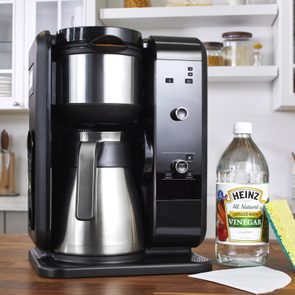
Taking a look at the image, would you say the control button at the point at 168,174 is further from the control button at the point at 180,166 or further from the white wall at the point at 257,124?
the white wall at the point at 257,124

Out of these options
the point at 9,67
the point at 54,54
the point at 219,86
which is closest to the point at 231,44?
the point at 219,86

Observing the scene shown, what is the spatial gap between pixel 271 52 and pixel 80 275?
7.82 feet

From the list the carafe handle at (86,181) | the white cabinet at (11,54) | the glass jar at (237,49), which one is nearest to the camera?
the carafe handle at (86,181)

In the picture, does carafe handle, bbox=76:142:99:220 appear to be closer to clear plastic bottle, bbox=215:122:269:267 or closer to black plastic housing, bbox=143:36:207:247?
black plastic housing, bbox=143:36:207:247

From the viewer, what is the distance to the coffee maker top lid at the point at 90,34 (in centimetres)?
99

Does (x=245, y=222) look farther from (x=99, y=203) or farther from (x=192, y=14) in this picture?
(x=192, y=14)

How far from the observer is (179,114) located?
1.02 metres

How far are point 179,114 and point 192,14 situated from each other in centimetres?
196

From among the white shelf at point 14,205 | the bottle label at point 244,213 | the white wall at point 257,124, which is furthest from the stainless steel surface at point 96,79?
the white wall at point 257,124

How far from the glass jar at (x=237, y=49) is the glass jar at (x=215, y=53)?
4 centimetres

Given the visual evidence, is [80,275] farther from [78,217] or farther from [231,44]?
[231,44]

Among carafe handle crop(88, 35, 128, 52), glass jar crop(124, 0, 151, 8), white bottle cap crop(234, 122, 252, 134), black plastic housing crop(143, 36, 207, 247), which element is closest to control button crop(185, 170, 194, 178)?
black plastic housing crop(143, 36, 207, 247)

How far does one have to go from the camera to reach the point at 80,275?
93 centimetres

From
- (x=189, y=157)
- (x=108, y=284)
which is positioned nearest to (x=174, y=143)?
(x=189, y=157)
